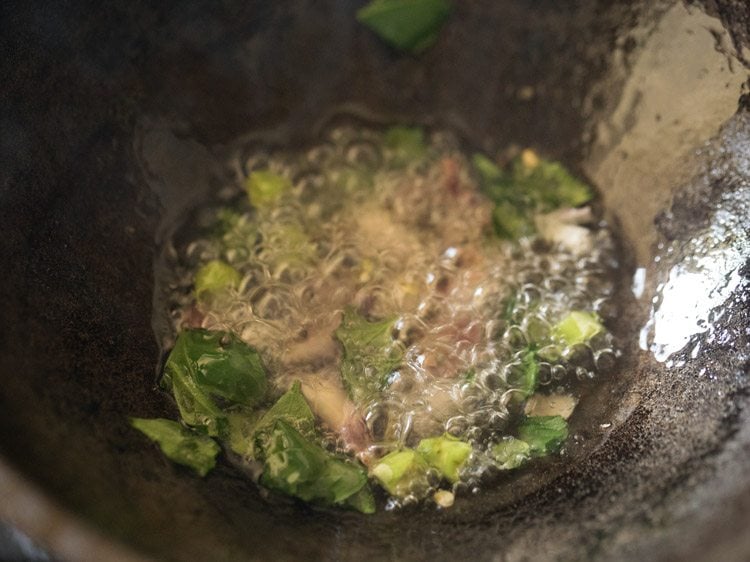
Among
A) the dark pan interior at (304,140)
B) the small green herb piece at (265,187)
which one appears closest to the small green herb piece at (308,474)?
the dark pan interior at (304,140)

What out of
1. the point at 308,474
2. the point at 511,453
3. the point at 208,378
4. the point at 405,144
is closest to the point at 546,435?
the point at 511,453

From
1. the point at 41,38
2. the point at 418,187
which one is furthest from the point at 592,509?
the point at 41,38

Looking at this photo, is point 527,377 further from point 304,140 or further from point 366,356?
point 304,140

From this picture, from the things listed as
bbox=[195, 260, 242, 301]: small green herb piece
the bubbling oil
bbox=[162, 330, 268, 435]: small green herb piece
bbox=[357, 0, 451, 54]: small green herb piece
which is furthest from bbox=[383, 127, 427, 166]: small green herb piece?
bbox=[162, 330, 268, 435]: small green herb piece

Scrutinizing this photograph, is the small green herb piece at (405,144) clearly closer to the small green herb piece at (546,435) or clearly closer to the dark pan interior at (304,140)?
the dark pan interior at (304,140)

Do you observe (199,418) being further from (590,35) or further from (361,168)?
(590,35)
